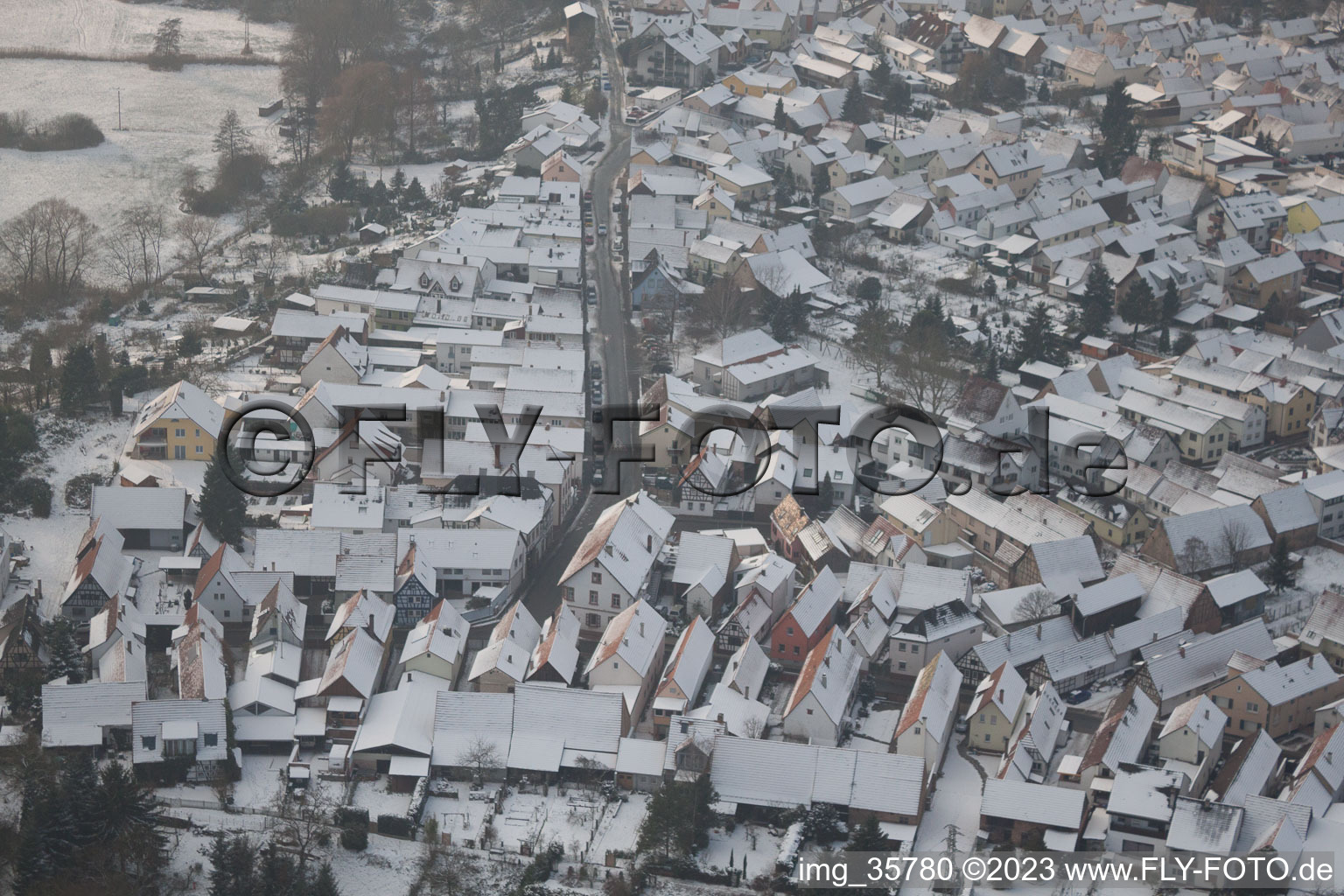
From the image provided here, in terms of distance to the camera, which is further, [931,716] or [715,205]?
[715,205]

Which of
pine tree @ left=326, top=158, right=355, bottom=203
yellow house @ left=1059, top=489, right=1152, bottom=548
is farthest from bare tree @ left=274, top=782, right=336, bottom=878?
pine tree @ left=326, top=158, right=355, bottom=203

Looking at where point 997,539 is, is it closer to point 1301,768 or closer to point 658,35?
point 1301,768

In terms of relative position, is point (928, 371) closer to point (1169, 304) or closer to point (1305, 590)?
point (1169, 304)

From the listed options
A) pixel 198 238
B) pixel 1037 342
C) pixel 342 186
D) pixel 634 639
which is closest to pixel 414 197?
pixel 342 186

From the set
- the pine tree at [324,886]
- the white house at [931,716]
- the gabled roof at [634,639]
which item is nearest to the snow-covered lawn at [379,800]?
the pine tree at [324,886]

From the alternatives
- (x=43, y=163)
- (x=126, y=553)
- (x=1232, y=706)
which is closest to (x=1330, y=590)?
(x=1232, y=706)

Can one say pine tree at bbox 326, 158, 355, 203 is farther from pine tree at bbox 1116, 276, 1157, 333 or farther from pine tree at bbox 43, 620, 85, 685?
pine tree at bbox 43, 620, 85, 685
